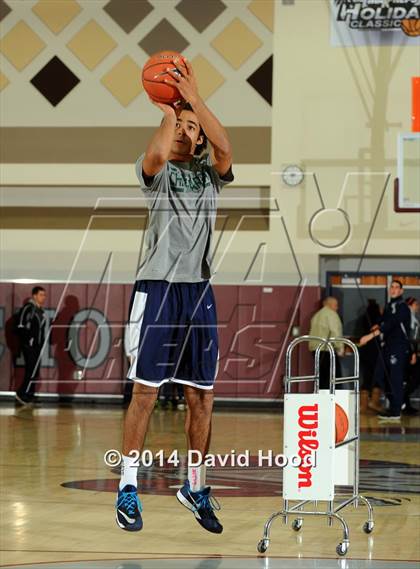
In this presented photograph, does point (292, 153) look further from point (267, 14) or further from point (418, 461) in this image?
point (418, 461)

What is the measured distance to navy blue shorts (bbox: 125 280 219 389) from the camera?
194 inches

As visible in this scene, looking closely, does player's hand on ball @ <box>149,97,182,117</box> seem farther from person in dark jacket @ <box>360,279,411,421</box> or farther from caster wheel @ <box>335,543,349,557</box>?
person in dark jacket @ <box>360,279,411,421</box>

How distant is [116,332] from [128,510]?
63.4 ft

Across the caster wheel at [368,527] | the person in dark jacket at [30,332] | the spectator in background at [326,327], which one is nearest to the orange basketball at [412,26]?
the caster wheel at [368,527]

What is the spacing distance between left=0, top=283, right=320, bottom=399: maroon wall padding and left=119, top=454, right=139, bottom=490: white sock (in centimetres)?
1779

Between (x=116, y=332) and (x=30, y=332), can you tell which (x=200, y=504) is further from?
(x=116, y=332)

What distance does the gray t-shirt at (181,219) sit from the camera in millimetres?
4801

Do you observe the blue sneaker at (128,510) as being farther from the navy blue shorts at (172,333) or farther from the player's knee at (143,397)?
the navy blue shorts at (172,333)

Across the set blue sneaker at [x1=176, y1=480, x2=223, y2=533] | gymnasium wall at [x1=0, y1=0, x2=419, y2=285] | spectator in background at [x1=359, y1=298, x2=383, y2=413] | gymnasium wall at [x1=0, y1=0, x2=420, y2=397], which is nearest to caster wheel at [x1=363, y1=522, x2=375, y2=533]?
blue sneaker at [x1=176, y1=480, x2=223, y2=533]

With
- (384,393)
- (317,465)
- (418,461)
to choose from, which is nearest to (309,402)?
(317,465)

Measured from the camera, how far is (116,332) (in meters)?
24.5

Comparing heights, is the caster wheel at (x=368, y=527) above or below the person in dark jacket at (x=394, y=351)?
below

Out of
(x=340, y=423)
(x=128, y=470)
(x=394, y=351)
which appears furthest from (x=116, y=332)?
(x=128, y=470)

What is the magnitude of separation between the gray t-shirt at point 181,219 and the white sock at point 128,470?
882mm
